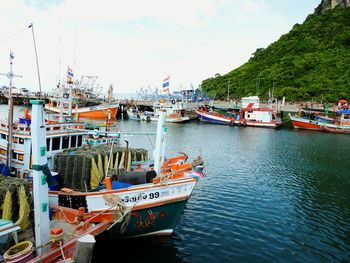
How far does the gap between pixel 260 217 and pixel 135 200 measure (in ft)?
29.4

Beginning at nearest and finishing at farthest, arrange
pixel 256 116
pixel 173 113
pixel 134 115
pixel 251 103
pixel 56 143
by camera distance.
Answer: pixel 56 143 < pixel 256 116 < pixel 251 103 < pixel 173 113 < pixel 134 115

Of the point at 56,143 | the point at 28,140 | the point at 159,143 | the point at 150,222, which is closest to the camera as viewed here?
the point at 150,222

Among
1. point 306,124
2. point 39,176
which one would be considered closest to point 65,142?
point 39,176

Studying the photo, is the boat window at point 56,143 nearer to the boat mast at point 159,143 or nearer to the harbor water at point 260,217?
the boat mast at point 159,143

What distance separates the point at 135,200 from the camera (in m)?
13.4

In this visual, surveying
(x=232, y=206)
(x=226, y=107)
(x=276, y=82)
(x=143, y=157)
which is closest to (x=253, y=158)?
(x=232, y=206)

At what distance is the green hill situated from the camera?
104312mm

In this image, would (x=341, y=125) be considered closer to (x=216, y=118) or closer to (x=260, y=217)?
(x=216, y=118)

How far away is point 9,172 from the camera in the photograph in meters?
15.7

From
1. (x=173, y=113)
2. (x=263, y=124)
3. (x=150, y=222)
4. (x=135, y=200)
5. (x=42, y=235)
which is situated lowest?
(x=150, y=222)

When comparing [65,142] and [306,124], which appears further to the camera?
[306,124]

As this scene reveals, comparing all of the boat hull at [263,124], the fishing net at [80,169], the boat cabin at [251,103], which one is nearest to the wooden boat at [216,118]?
the boat hull at [263,124]

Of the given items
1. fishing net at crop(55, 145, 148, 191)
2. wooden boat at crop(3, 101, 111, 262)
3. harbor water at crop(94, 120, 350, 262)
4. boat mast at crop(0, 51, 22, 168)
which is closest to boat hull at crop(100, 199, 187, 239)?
harbor water at crop(94, 120, 350, 262)

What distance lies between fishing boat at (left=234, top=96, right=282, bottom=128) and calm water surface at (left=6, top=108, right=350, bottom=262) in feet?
121
